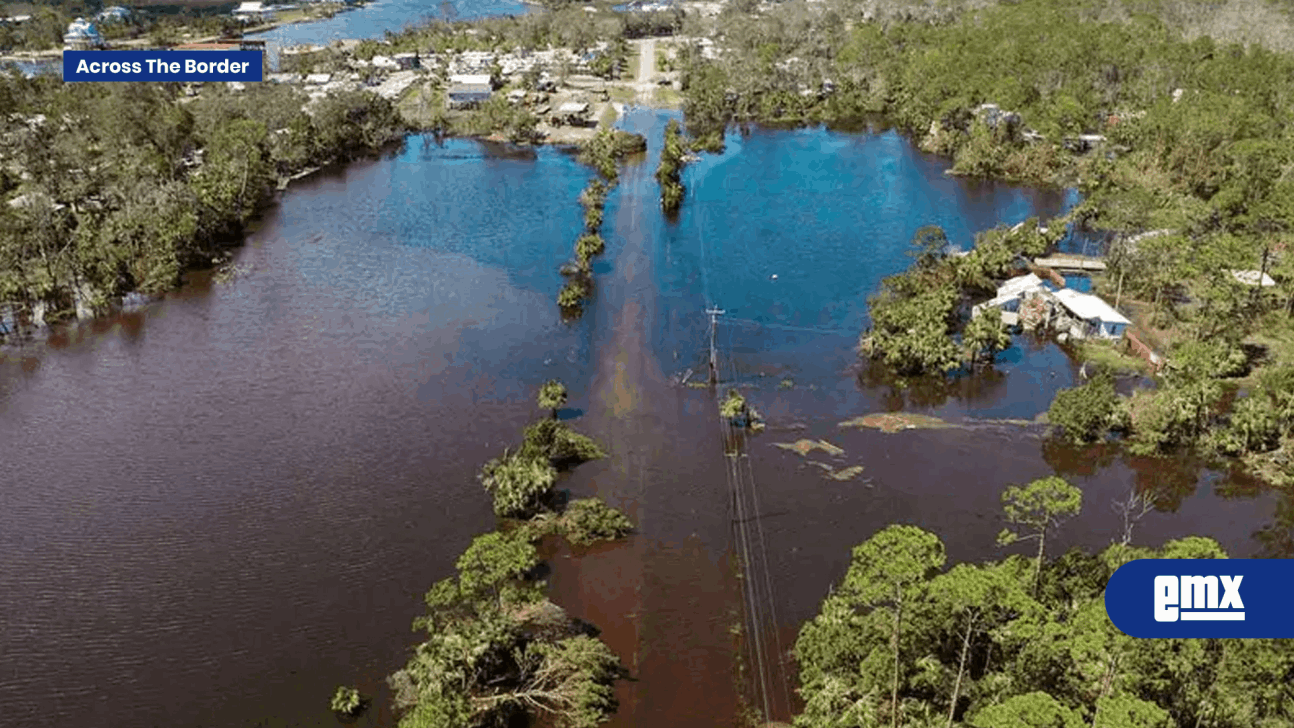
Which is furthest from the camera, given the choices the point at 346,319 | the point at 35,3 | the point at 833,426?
the point at 35,3

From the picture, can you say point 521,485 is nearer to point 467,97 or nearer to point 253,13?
point 467,97

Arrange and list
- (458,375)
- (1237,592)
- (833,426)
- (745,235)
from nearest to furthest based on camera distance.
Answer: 1. (1237,592)
2. (833,426)
3. (458,375)
4. (745,235)

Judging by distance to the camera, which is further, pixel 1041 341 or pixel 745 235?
pixel 745 235

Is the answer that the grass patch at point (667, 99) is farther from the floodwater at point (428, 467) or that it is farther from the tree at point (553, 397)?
the tree at point (553, 397)

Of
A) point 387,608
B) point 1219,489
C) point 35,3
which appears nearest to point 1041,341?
point 1219,489

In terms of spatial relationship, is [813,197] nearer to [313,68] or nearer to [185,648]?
[185,648]

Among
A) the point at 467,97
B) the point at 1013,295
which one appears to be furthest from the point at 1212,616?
the point at 467,97
